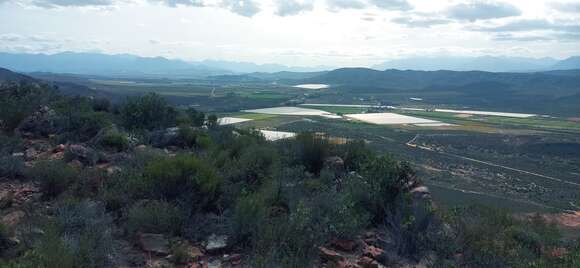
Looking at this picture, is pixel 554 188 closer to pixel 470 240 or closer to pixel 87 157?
pixel 470 240

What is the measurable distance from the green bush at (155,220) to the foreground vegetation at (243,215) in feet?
0.05

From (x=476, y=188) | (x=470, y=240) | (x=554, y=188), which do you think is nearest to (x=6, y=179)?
(x=470, y=240)

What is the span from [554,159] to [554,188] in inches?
663

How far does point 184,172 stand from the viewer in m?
8.37

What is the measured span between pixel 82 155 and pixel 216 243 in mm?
5695

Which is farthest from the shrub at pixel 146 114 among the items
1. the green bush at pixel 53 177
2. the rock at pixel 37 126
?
the green bush at pixel 53 177

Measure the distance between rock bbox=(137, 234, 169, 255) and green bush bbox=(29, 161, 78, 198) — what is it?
2973 mm

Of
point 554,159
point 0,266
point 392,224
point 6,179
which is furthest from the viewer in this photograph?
point 554,159

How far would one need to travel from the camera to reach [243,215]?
278 inches

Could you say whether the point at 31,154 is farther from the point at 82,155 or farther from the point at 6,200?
the point at 6,200

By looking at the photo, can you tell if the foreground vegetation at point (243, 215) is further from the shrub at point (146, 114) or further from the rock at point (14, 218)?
the shrub at point (146, 114)

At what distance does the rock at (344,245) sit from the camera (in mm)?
7359

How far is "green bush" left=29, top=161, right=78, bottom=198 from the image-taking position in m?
8.74

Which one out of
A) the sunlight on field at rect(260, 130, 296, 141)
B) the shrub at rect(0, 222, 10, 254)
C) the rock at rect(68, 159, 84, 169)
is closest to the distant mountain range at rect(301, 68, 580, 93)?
the sunlight on field at rect(260, 130, 296, 141)
